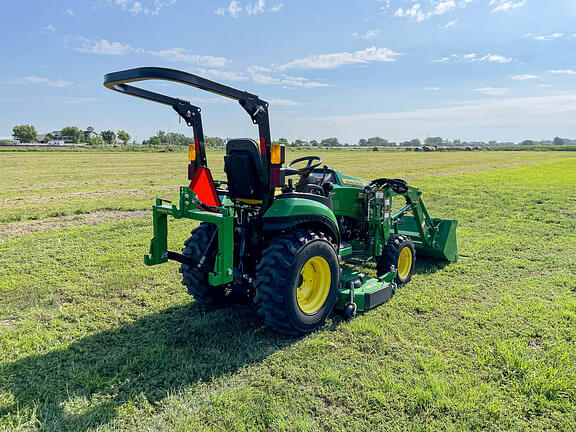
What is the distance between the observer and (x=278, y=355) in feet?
12.4

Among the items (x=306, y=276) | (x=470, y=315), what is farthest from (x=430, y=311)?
(x=306, y=276)

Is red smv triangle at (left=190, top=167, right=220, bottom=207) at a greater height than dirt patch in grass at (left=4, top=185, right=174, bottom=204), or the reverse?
red smv triangle at (left=190, top=167, right=220, bottom=207)

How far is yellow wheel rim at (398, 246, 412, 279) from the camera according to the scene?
19.2 feet

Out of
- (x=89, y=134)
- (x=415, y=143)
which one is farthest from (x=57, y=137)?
(x=415, y=143)

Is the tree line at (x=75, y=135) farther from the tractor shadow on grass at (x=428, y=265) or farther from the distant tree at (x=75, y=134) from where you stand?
the tractor shadow on grass at (x=428, y=265)

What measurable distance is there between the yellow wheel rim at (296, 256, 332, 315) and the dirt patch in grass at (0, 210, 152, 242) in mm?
6916

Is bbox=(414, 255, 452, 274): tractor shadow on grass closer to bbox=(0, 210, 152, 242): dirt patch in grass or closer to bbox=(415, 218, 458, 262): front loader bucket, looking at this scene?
bbox=(415, 218, 458, 262): front loader bucket

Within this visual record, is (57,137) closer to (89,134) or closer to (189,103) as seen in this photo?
(89,134)

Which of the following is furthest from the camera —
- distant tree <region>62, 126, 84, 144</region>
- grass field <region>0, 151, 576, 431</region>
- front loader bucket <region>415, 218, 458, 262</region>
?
distant tree <region>62, 126, 84, 144</region>

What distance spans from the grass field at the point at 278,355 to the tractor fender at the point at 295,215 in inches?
45.5

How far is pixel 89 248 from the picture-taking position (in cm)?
739

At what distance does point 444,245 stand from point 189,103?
15.1 ft

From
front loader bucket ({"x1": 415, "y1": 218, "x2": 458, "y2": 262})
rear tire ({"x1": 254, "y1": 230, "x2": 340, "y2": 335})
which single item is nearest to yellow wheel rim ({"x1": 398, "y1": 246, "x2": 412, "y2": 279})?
front loader bucket ({"x1": 415, "y1": 218, "x2": 458, "y2": 262})

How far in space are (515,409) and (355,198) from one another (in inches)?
124
